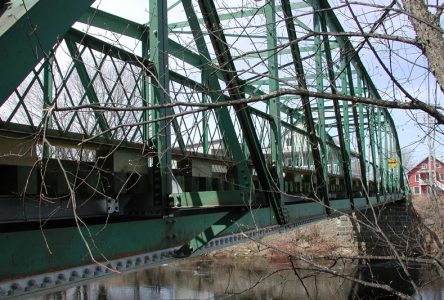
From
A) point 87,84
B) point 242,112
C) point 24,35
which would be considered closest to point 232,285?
point 242,112

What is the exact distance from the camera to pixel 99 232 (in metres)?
3.75

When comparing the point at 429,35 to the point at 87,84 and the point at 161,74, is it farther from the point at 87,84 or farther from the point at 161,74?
the point at 87,84

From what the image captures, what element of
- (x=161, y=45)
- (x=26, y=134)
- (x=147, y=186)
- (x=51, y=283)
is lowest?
(x=51, y=283)

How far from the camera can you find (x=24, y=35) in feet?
10.1

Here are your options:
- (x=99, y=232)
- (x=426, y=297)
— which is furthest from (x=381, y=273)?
(x=99, y=232)

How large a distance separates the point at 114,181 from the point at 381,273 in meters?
27.4

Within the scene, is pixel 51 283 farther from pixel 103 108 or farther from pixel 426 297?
pixel 426 297

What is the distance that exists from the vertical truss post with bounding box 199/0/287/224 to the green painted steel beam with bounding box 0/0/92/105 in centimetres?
153

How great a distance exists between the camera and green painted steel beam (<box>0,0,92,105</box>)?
9.86ft

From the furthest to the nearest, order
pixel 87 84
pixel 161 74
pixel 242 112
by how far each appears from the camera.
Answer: pixel 242 112, pixel 87 84, pixel 161 74

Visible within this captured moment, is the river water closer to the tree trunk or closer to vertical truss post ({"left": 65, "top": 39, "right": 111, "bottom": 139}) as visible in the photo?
vertical truss post ({"left": 65, "top": 39, "right": 111, "bottom": 139})

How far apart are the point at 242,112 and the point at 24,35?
3576mm

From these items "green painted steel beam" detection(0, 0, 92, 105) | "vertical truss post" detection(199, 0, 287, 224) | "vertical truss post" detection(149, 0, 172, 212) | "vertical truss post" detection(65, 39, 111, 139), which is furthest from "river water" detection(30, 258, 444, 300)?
"green painted steel beam" detection(0, 0, 92, 105)

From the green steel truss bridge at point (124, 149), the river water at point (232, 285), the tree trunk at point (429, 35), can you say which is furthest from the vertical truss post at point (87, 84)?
the river water at point (232, 285)
